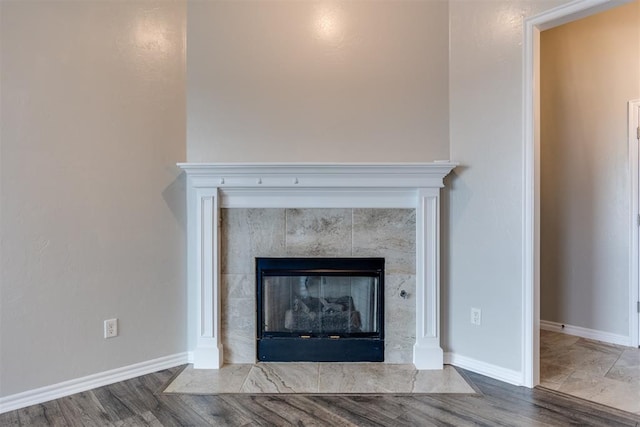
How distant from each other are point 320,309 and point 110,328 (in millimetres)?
1389

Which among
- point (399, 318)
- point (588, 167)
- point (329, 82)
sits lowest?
point (399, 318)

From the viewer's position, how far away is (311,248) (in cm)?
240

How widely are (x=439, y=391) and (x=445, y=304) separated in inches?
23.3

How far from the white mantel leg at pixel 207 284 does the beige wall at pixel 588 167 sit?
2.85 meters

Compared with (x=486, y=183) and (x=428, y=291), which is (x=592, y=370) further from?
(x=486, y=183)

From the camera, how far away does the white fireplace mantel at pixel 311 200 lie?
2230 millimetres

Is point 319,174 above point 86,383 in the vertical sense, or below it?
above

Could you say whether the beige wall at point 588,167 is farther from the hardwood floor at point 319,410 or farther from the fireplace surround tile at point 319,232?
the fireplace surround tile at point 319,232

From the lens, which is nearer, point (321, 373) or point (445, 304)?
point (321, 373)

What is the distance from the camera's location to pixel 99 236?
214 cm

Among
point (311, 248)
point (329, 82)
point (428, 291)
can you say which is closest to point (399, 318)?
point (428, 291)

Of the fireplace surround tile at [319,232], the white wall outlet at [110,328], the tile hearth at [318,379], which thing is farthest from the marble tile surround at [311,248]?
the white wall outlet at [110,328]

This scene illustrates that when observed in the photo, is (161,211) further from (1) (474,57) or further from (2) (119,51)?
(1) (474,57)

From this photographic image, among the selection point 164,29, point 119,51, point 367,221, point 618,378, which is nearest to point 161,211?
point 119,51
